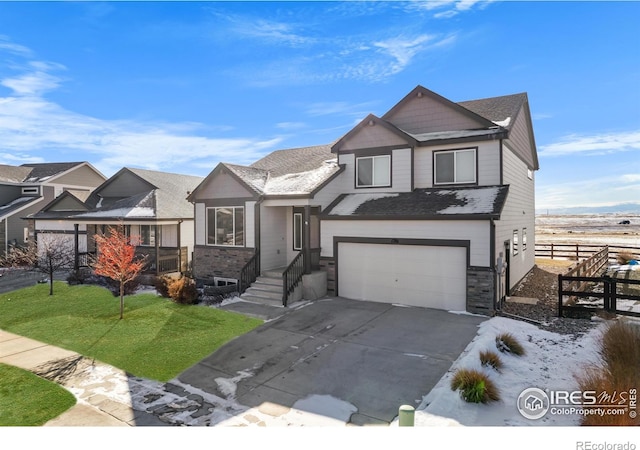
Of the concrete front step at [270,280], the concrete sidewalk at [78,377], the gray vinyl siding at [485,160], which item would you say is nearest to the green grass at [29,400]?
the concrete sidewalk at [78,377]

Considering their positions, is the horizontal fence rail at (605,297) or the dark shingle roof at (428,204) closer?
the horizontal fence rail at (605,297)

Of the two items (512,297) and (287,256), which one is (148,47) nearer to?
(287,256)

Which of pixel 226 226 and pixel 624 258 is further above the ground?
pixel 226 226

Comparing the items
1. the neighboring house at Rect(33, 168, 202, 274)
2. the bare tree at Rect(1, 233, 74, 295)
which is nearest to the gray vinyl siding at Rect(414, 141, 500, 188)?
the neighboring house at Rect(33, 168, 202, 274)

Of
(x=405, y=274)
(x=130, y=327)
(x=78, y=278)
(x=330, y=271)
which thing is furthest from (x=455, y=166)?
(x=78, y=278)

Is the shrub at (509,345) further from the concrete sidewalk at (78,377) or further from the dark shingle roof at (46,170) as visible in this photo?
the dark shingle roof at (46,170)

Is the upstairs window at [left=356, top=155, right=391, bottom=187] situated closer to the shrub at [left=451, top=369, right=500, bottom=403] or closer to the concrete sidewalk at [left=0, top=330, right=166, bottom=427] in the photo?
the shrub at [left=451, top=369, right=500, bottom=403]

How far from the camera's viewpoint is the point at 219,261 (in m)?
16.2

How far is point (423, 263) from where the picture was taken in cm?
1249

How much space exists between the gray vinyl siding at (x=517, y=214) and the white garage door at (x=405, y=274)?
5.24ft

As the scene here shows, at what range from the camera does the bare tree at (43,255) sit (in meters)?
20.5

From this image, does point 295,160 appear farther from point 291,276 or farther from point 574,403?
point 574,403

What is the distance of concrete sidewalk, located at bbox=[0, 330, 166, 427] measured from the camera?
6.25m

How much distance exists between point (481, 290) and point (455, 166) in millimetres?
5050
